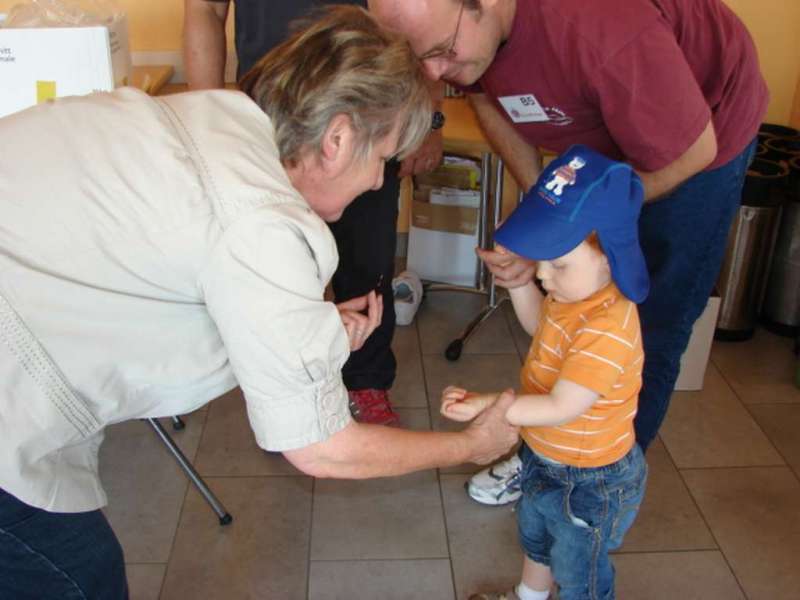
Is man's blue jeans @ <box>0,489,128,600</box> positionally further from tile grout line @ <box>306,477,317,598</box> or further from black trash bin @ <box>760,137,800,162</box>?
black trash bin @ <box>760,137,800,162</box>

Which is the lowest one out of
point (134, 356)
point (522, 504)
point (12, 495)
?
point (522, 504)

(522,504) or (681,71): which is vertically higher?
(681,71)

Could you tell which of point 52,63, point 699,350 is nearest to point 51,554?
point 52,63

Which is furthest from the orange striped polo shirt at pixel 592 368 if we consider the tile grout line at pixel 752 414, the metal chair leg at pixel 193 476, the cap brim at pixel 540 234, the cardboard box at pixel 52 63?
the cardboard box at pixel 52 63

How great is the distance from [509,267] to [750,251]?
1.52 metres

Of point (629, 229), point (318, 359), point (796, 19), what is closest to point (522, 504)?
point (629, 229)

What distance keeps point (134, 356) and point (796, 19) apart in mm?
2623

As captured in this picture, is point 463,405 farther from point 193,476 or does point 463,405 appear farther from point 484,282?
point 484,282

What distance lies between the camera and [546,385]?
133cm

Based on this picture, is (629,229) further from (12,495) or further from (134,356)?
(12,495)

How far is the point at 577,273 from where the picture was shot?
4.00 feet

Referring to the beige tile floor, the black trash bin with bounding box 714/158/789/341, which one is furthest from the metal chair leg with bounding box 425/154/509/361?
the black trash bin with bounding box 714/158/789/341

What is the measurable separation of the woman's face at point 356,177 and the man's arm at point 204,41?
3.38 feet

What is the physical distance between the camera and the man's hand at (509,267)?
137 centimetres
